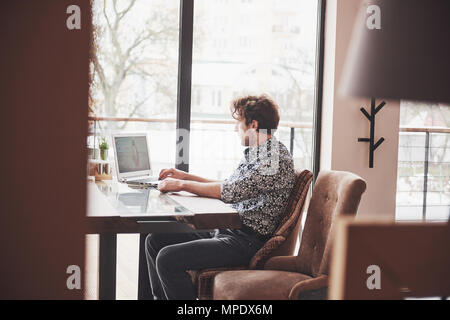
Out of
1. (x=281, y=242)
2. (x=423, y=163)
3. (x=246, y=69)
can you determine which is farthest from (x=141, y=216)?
(x=423, y=163)

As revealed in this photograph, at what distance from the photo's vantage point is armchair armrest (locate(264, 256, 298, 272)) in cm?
229

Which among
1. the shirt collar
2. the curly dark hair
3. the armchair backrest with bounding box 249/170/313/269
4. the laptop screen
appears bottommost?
the armchair backrest with bounding box 249/170/313/269

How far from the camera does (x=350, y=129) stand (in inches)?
152

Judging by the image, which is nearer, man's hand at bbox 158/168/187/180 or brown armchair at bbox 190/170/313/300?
brown armchair at bbox 190/170/313/300

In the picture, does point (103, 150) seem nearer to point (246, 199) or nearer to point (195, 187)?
point (195, 187)

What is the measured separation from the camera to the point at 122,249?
3438 mm

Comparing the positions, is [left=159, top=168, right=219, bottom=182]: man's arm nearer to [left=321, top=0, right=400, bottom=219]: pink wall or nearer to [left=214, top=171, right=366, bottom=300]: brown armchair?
[left=214, top=171, right=366, bottom=300]: brown armchair

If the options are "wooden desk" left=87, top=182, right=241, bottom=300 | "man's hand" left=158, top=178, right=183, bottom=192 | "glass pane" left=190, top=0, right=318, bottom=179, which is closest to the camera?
"wooden desk" left=87, top=182, right=241, bottom=300

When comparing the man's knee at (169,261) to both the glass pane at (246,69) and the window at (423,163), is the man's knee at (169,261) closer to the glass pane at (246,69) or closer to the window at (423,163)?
the glass pane at (246,69)

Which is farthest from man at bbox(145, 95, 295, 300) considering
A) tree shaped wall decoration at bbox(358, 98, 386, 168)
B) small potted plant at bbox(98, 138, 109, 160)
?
tree shaped wall decoration at bbox(358, 98, 386, 168)

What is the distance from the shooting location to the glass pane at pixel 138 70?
336 cm

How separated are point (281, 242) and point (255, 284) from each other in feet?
0.95

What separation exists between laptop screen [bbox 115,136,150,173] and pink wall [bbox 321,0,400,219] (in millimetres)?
1469
